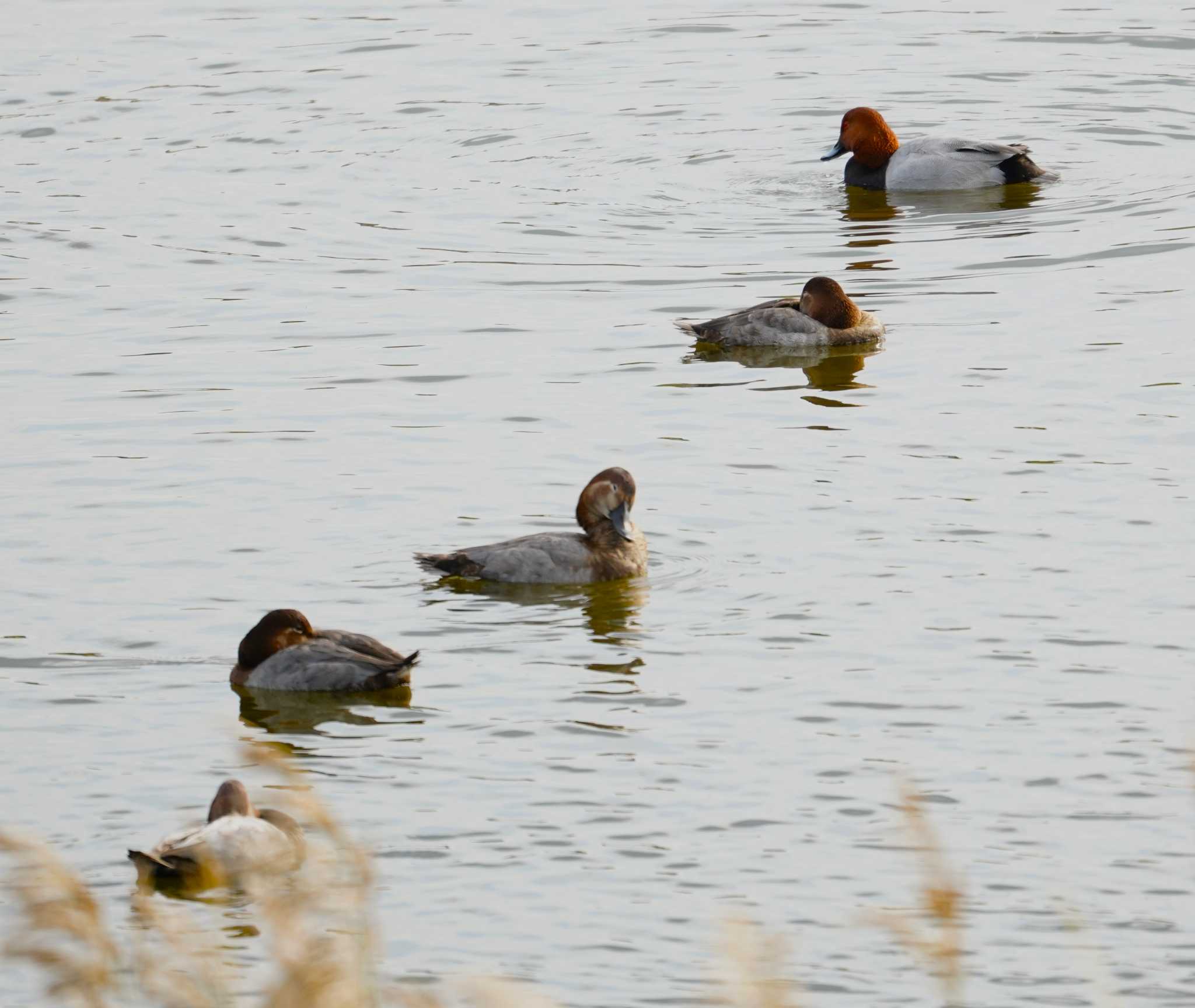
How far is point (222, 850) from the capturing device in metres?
8.30

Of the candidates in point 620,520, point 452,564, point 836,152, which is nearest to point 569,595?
point 620,520

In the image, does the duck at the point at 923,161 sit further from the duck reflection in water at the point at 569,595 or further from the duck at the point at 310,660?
the duck at the point at 310,660

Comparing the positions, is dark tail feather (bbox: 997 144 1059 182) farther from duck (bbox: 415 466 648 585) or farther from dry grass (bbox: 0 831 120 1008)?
dry grass (bbox: 0 831 120 1008)

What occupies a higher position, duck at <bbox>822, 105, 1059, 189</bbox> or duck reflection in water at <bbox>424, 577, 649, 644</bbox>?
duck at <bbox>822, 105, 1059, 189</bbox>

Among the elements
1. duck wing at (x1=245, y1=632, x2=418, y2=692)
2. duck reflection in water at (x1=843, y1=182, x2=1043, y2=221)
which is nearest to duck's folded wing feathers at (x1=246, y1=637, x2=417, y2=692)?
duck wing at (x1=245, y1=632, x2=418, y2=692)

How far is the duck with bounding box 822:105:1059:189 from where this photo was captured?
2167 centimetres

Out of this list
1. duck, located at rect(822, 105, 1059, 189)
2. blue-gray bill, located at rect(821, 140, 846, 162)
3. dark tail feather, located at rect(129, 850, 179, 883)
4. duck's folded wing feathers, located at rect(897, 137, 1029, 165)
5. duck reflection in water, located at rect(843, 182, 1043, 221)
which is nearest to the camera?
dark tail feather, located at rect(129, 850, 179, 883)

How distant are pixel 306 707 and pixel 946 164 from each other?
43.2 ft

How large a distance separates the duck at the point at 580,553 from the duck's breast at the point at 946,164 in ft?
35.2

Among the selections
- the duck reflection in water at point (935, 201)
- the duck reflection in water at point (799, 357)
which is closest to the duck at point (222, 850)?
the duck reflection in water at point (799, 357)

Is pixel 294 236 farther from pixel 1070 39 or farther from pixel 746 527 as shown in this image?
pixel 1070 39

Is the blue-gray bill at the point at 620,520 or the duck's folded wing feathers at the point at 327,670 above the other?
the blue-gray bill at the point at 620,520

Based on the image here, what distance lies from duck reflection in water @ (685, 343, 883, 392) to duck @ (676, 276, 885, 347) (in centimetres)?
6

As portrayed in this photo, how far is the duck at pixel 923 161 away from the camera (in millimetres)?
21672
